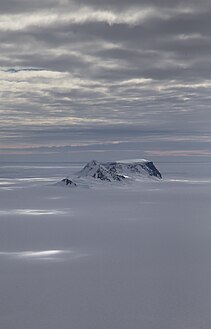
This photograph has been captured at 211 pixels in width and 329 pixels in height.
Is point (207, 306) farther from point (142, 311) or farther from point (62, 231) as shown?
point (62, 231)

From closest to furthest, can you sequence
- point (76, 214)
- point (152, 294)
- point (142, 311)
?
point (142, 311)
point (152, 294)
point (76, 214)

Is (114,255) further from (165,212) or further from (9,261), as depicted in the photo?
(165,212)

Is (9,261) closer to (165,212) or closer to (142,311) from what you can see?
(142,311)

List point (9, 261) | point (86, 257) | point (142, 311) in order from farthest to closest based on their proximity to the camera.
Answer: point (86, 257) → point (9, 261) → point (142, 311)

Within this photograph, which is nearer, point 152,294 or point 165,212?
point 152,294

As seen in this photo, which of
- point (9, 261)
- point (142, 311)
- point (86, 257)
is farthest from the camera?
point (86, 257)

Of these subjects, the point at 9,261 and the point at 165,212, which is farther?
the point at 165,212

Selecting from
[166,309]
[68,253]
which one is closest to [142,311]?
[166,309]

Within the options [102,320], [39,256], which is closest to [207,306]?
[102,320]

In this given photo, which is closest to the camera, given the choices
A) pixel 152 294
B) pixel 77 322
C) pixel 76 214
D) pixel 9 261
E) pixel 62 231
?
pixel 77 322
